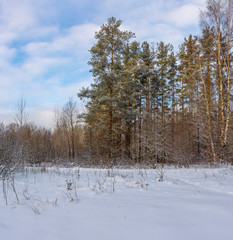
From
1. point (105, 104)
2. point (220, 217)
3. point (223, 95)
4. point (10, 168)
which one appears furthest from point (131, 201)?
point (105, 104)

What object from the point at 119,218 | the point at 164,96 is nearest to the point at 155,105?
the point at 164,96

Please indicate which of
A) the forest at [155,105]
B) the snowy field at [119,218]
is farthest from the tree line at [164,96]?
the snowy field at [119,218]

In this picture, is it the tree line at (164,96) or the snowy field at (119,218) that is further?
the tree line at (164,96)

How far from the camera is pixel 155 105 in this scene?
21.8 meters

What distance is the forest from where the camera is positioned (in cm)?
1030

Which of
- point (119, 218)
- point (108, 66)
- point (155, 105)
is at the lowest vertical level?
point (119, 218)

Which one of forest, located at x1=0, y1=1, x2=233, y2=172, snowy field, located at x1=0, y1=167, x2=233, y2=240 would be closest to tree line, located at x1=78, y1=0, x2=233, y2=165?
forest, located at x1=0, y1=1, x2=233, y2=172

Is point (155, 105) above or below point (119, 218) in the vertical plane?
above

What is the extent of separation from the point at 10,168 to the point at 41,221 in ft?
13.3

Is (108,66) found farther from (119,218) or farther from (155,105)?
(119,218)

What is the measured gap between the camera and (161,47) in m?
21.2

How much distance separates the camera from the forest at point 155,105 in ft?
33.8

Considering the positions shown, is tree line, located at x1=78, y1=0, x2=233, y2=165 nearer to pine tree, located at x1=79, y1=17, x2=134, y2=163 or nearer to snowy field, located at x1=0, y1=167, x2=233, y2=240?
pine tree, located at x1=79, y1=17, x2=134, y2=163

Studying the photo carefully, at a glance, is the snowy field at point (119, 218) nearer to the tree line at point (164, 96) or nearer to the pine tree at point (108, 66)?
the tree line at point (164, 96)
